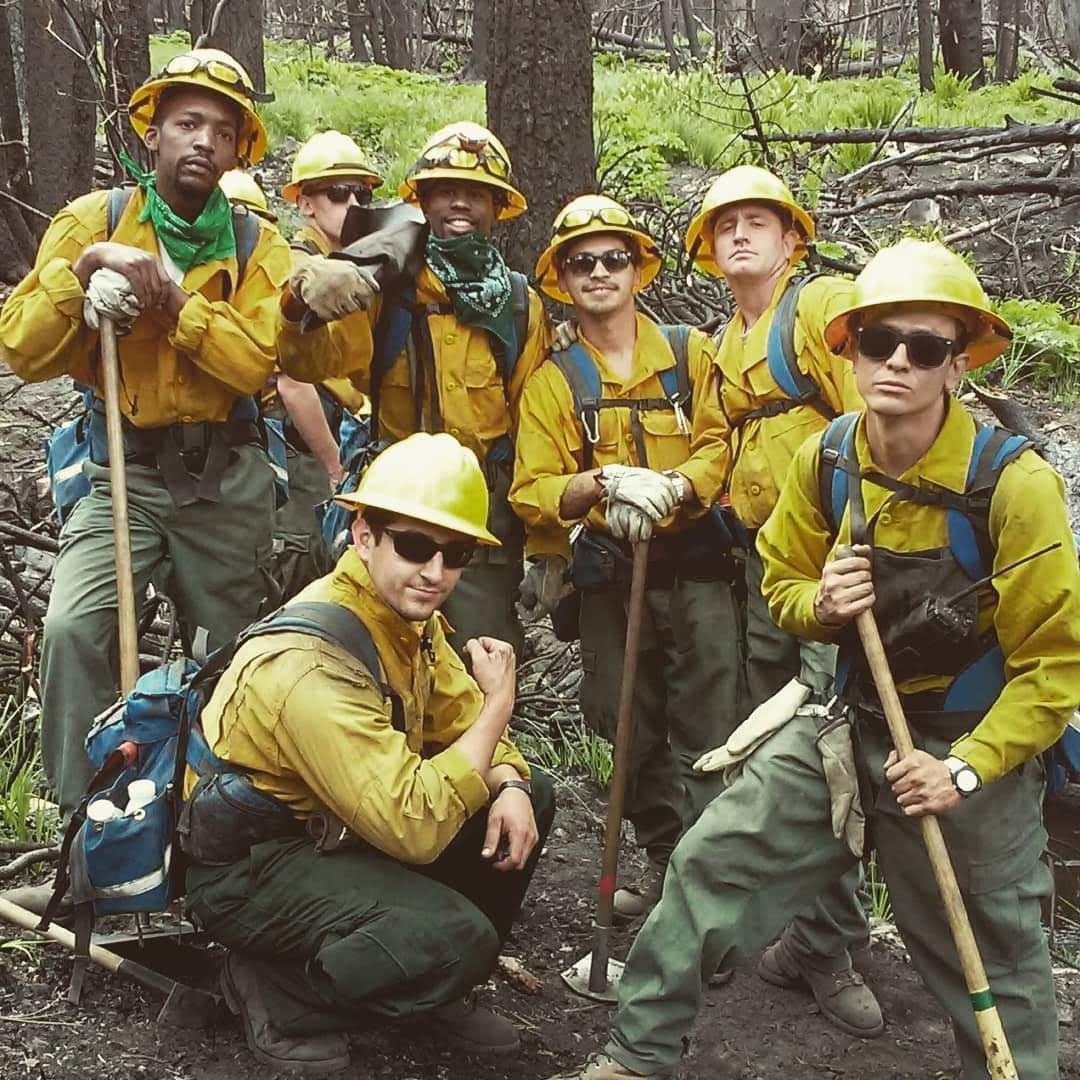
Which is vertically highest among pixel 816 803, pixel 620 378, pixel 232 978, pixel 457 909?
pixel 620 378

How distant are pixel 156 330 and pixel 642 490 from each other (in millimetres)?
1698

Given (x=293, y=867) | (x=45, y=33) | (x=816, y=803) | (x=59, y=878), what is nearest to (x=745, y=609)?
(x=816, y=803)

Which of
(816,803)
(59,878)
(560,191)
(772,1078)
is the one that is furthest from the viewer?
(560,191)

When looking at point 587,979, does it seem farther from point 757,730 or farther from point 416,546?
point 416,546

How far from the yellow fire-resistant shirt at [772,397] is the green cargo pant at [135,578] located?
1686 mm

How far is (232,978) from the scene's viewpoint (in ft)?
12.9

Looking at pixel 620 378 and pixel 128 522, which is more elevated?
pixel 620 378

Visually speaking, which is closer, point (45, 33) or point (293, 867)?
point (293, 867)

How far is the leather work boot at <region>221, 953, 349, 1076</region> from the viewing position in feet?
12.3

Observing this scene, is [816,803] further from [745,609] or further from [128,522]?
[128,522]

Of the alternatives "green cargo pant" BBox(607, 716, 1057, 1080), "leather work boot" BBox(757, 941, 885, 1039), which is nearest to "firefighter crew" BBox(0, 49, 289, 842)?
"green cargo pant" BBox(607, 716, 1057, 1080)

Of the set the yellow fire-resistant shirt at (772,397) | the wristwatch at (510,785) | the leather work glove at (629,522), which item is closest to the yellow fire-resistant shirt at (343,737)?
the wristwatch at (510,785)

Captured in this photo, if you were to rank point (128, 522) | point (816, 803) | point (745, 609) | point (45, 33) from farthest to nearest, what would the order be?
point (45, 33), point (745, 609), point (128, 522), point (816, 803)

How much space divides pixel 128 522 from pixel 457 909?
1727 millimetres
